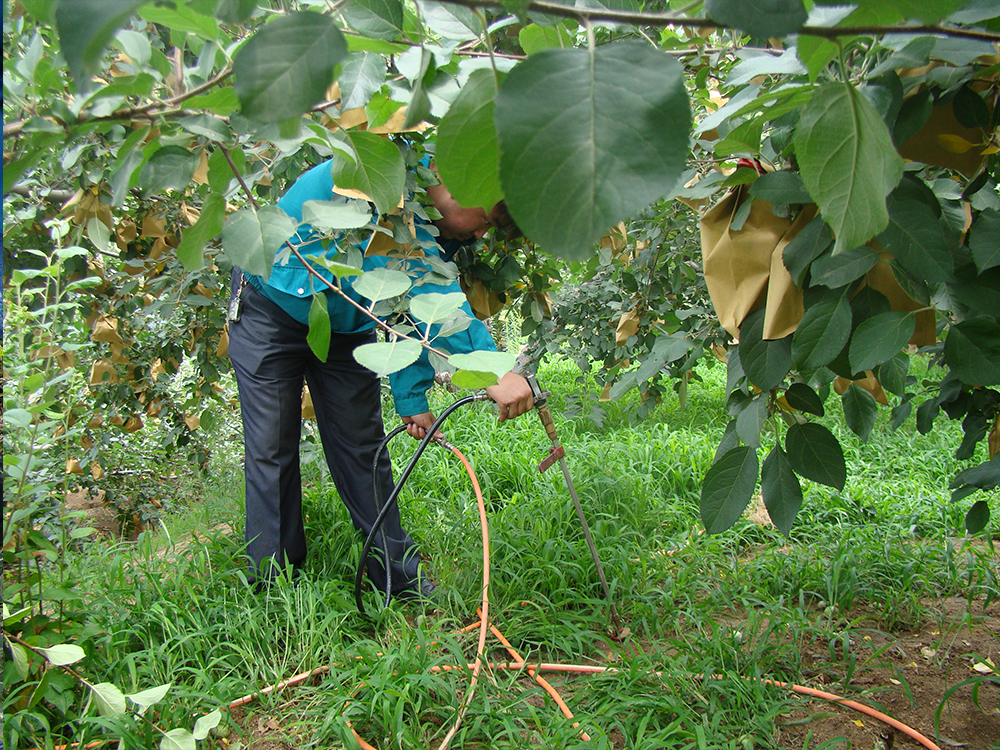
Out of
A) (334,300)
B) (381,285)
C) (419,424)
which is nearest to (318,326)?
(381,285)

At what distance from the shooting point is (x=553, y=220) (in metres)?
0.26

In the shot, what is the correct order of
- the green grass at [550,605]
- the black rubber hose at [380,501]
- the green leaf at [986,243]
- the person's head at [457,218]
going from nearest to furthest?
the green leaf at [986,243], the green grass at [550,605], the person's head at [457,218], the black rubber hose at [380,501]

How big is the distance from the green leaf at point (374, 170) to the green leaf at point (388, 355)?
0.12 meters

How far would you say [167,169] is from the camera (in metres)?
0.43

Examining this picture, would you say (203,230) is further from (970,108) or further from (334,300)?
(334,300)

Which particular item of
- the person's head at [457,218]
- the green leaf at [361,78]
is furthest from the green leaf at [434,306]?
the person's head at [457,218]

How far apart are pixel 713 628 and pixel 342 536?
52.4 inches

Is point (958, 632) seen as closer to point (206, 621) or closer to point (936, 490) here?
point (936, 490)

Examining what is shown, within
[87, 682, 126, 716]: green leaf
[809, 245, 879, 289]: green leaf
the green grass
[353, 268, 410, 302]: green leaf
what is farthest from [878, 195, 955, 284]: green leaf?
[87, 682, 126, 716]: green leaf

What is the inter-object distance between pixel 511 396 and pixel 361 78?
44.3 inches

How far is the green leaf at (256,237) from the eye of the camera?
398 millimetres

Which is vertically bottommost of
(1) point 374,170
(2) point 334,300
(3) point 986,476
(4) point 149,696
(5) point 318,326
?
(4) point 149,696

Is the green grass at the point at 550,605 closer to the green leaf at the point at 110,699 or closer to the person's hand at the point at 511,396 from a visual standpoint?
the green leaf at the point at 110,699

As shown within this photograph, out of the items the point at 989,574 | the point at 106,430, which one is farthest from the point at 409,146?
the point at 106,430
